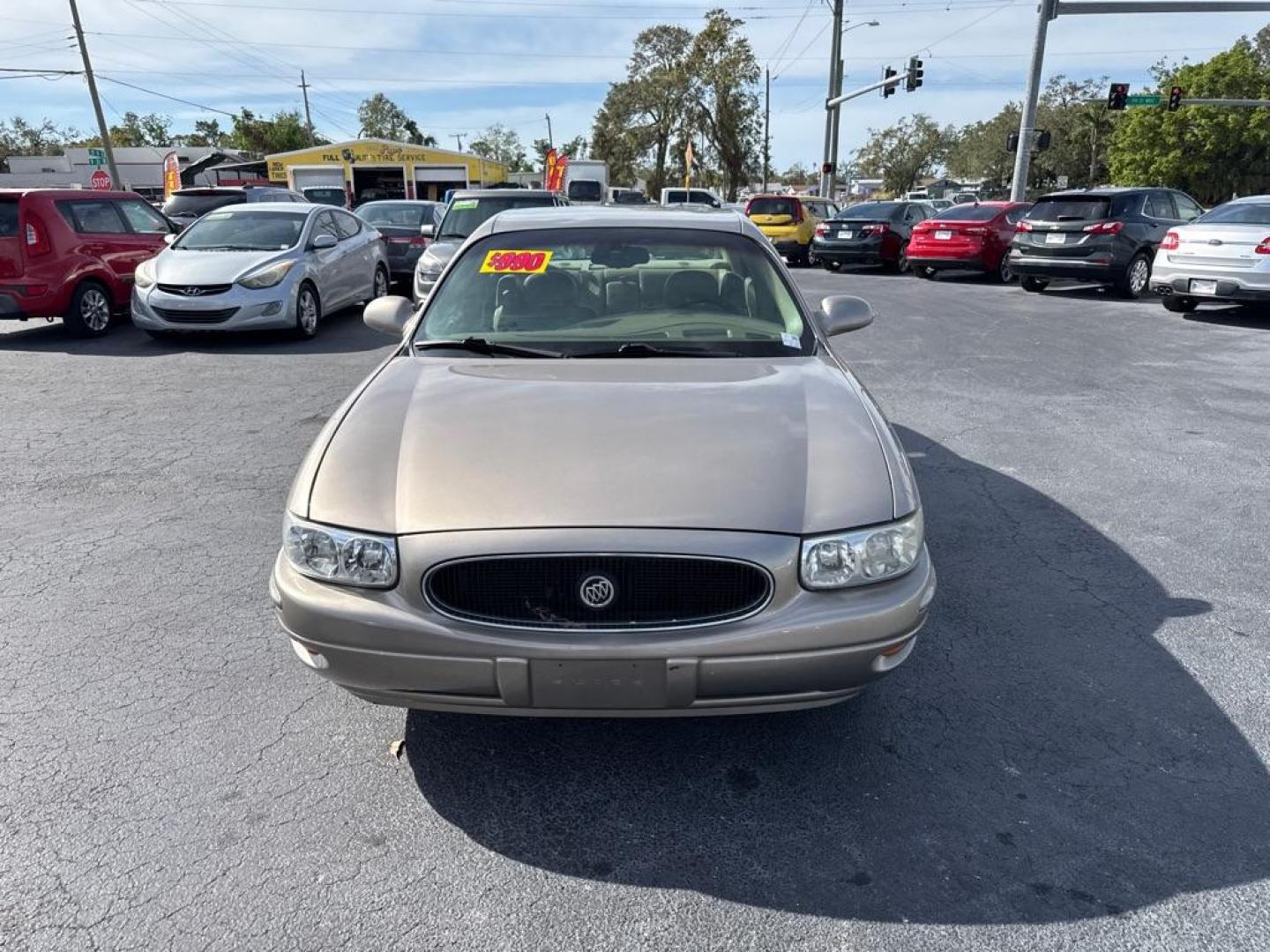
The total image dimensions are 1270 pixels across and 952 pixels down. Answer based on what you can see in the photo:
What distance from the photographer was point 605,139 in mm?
60562

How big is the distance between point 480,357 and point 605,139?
201 ft

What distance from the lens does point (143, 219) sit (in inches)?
462

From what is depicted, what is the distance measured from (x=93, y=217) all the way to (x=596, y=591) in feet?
36.2

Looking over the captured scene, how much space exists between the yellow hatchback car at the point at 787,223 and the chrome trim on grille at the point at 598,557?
19.7 m

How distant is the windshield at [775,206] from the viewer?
70.8ft

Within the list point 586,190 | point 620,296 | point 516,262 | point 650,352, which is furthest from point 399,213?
point 586,190

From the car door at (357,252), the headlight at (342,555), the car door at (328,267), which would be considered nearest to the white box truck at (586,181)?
the car door at (357,252)

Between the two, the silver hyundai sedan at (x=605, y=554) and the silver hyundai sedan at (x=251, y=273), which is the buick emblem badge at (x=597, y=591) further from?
the silver hyundai sedan at (x=251, y=273)

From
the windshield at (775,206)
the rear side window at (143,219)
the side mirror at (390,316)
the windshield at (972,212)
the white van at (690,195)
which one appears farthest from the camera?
the white van at (690,195)

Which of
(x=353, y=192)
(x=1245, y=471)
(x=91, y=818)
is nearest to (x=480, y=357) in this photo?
(x=91, y=818)

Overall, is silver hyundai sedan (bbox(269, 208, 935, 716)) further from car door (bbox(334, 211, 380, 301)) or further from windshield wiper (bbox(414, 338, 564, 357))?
car door (bbox(334, 211, 380, 301))

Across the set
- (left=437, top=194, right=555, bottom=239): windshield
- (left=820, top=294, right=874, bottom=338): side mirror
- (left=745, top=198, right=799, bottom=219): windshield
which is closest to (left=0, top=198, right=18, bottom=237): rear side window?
(left=437, top=194, right=555, bottom=239): windshield

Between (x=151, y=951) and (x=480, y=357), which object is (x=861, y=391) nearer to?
(x=480, y=357)

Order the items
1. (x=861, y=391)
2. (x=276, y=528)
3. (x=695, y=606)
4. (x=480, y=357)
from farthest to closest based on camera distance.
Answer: (x=276, y=528) < (x=480, y=357) < (x=861, y=391) < (x=695, y=606)
